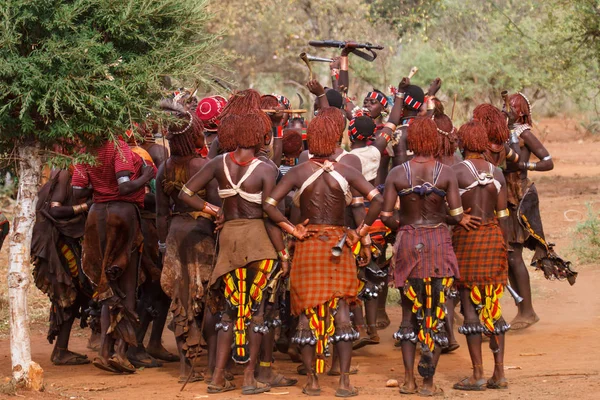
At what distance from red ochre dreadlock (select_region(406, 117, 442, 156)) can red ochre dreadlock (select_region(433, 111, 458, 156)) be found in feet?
3.68

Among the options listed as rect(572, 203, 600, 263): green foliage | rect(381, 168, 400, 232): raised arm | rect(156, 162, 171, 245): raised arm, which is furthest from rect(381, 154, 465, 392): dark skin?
rect(572, 203, 600, 263): green foliage

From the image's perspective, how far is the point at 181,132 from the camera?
738 centimetres

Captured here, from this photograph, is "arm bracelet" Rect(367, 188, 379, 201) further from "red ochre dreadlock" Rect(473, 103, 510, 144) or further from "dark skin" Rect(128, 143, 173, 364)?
"dark skin" Rect(128, 143, 173, 364)

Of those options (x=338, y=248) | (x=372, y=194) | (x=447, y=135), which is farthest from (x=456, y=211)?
(x=447, y=135)

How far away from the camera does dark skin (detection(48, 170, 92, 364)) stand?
8164 millimetres

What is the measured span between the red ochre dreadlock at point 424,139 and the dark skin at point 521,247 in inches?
93.0

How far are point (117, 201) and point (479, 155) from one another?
2.82 m

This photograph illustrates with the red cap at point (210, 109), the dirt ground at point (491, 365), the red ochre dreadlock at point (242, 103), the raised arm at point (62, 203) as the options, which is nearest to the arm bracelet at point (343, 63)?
the red cap at point (210, 109)

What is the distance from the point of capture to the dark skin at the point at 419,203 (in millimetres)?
6824

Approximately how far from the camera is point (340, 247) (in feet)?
22.3

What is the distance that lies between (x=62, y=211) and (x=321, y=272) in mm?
2502

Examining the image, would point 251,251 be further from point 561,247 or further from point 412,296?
point 561,247

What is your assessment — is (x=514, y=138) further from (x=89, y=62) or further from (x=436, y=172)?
(x=89, y=62)

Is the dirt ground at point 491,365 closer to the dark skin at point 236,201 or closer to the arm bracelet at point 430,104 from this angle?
the dark skin at point 236,201
